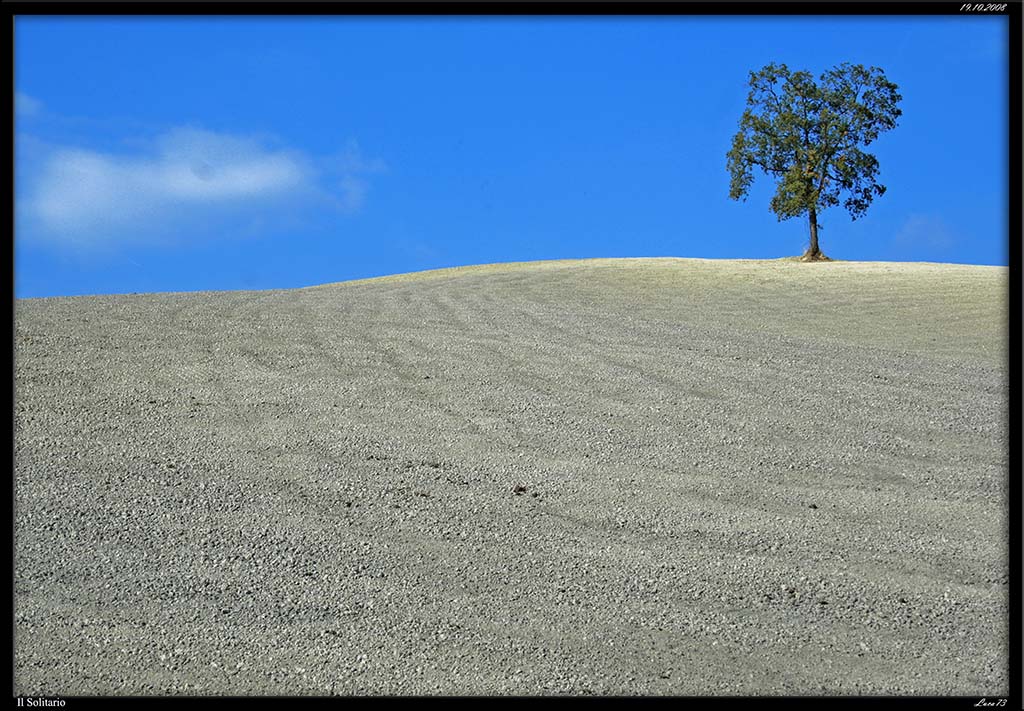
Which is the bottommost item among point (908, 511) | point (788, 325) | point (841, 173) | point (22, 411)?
point (908, 511)

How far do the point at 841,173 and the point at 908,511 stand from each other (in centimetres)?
3253

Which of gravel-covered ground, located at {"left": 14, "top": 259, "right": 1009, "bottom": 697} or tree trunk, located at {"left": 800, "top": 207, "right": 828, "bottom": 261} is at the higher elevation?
tree trunk, located at {"left": 800, "top": 207, "right": 828, "bottom": 261}

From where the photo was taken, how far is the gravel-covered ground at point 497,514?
4051mm

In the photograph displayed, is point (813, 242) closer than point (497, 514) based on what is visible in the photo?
No

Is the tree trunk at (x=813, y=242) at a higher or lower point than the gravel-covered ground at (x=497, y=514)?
higher

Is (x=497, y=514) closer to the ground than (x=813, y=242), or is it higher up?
closer to the ground

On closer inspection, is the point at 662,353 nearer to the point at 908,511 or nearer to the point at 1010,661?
the point at 908,511

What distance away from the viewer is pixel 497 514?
561 centimetres

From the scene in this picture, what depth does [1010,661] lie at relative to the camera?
4.03 meters

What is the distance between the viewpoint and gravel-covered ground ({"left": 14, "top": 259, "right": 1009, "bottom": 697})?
4.05 metres

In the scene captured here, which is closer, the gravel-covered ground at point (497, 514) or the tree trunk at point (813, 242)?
the gravel-covered ground at point (497, 514)

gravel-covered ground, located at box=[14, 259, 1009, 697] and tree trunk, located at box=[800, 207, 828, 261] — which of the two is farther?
tree trunk, located at box=[800, 207, 828, 261]

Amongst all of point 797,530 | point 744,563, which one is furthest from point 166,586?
point 797,530

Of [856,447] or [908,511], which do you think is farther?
[856,447]
